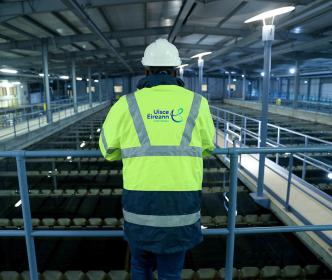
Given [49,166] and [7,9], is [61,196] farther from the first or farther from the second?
[7,9]

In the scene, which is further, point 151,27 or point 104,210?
point 151,27

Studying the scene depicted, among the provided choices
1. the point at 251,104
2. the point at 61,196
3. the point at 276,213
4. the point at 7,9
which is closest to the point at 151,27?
the point at 7,9

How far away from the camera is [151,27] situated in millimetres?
13953

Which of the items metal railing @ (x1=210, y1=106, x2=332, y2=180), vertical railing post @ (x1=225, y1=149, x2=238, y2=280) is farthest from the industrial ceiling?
vertical railing post @ (x1=225, y1=149, x2=238, y2=280)

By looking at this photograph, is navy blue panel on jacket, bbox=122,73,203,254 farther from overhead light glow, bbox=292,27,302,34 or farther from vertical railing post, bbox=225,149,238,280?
overhead light glow, bbox=292,27,302,34

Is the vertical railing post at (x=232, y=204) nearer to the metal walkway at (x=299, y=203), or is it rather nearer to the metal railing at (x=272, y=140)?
the metal railing at (x=272, y=140)

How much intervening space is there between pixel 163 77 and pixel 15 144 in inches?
451

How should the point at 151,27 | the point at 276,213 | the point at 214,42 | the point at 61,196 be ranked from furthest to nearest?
the point at 214,42 → the point at 151,27 → the point at 61,196 → the point at 276,213

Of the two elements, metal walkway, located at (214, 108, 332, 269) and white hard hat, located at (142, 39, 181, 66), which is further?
metal walkway, located at (214, 108, 332, 269)

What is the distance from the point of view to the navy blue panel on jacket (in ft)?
5.19

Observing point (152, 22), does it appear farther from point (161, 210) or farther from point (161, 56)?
point (161, 210)

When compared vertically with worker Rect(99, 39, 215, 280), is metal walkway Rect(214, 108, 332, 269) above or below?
below

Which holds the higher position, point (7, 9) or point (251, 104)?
point (7, 9)

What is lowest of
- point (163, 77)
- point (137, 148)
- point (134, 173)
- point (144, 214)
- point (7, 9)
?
point (144, 214)
